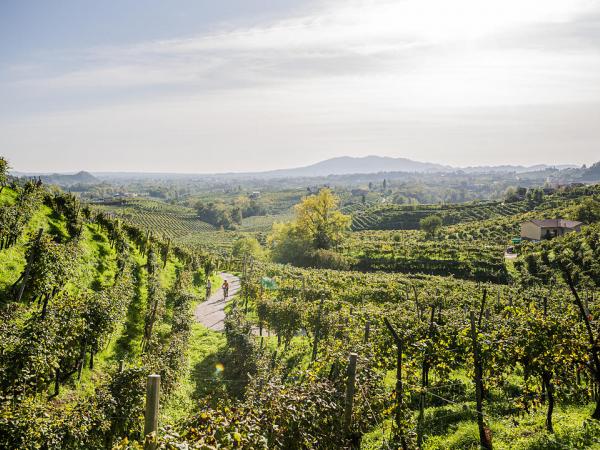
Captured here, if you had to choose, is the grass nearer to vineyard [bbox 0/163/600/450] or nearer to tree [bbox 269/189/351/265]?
vineyard [bbox 0/163/600/450]

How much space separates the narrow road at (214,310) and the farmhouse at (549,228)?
59.3m

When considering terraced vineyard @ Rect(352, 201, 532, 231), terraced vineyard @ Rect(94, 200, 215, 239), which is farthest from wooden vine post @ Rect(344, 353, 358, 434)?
terraced vineyard @ Rect(94, 200, 215, 239)

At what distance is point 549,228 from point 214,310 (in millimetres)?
67057

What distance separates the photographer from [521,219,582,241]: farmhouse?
69062 millimetres

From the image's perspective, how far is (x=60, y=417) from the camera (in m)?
8.55

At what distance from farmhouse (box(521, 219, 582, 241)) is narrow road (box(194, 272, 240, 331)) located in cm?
5929

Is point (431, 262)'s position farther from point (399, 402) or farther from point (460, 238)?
point (399, 402)

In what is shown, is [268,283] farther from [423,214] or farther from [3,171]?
[423,214]

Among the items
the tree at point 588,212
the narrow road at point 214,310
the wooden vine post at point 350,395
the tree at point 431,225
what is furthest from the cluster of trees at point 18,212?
the tree at point 588,212

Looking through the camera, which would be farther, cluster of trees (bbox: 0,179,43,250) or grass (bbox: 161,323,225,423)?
cluster of trees (bbox: 0,179,43,250)

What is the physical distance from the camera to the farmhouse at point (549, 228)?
69.1 metres

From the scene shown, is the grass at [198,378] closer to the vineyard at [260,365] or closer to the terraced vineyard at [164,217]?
the vineyard at [260,365]

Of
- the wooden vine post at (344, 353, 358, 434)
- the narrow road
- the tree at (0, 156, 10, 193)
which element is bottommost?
the narrow road

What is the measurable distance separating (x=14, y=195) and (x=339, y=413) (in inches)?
844
